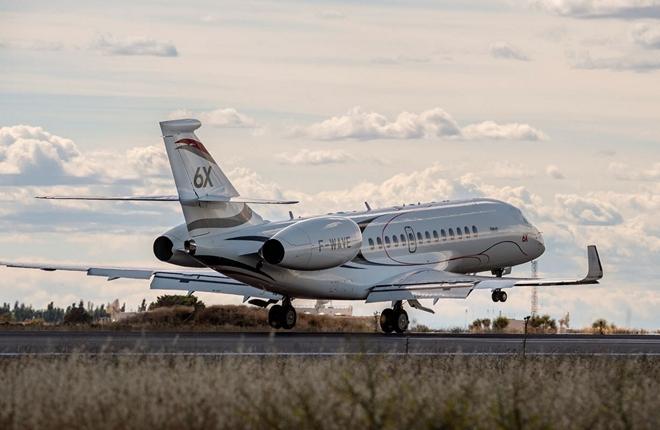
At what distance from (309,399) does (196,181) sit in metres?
24.6

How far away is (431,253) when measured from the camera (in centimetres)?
5019

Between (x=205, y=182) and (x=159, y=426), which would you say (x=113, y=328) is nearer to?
(x=205, y=182)

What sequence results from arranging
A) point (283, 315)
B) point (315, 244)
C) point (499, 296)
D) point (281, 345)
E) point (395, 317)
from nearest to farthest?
point (281, 345) < point (315, 244) < point (395, 317) < point (283, 315) < point (499, 296)

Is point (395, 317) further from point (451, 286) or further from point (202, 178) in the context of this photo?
point (202, 178)

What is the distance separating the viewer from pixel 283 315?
153 ft

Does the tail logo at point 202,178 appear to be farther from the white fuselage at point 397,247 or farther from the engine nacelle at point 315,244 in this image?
the engine nacelle at point 315,244

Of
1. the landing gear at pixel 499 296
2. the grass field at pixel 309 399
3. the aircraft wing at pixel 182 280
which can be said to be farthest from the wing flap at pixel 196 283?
the grass field at pixel 309 399

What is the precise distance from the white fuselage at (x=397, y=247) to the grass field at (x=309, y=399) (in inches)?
758

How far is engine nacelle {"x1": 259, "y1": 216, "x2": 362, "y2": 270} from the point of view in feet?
137

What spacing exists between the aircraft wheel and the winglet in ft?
19.6

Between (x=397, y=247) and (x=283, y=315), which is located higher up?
(x=397, y=247)

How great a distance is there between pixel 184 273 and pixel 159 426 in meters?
31.0

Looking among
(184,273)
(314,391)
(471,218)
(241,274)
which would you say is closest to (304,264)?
(241,274)

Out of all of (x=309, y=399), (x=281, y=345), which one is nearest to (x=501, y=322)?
(x=281, y=345)
